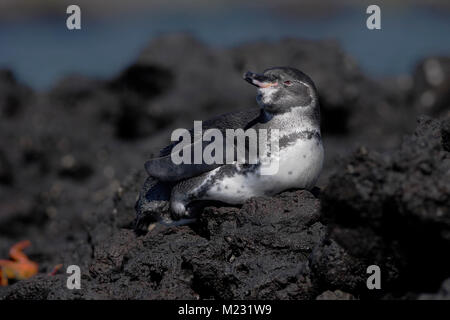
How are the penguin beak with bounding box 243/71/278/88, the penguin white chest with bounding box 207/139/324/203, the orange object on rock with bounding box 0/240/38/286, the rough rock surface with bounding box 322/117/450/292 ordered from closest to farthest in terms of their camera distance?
the rough rock surface with bounding box 322/117/450/292 < the penguin white chest with bounding box 207/139/324/203 < the penguin beak with bounding box 243/71/278/88 < the orange object on rock with bounding box 0/240/38/286

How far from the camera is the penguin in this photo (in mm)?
6562

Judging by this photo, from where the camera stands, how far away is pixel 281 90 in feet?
22.1

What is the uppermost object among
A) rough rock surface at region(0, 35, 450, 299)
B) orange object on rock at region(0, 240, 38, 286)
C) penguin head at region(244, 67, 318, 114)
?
penguin head at region(244, 67, 318, 114)

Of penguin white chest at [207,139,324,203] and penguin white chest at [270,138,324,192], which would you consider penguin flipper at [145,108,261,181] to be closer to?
penguin white chest at [207,139,324,203]

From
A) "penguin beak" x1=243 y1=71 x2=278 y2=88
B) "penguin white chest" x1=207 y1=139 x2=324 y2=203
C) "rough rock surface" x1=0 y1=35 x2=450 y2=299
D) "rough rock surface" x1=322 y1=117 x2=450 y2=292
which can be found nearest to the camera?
"rough rock surface" x1=322 y1=117 x2=450 y2=292

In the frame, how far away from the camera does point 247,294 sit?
18.5ft

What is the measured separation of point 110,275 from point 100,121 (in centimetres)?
1050

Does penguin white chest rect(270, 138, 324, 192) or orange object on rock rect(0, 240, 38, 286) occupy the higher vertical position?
penguin white chest rect(270, 138, 324, 192)

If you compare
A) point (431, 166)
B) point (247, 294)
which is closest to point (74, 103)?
point (247, 294)

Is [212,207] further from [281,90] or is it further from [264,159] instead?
[281,90]

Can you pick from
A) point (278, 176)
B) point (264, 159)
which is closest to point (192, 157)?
point (264, 159)

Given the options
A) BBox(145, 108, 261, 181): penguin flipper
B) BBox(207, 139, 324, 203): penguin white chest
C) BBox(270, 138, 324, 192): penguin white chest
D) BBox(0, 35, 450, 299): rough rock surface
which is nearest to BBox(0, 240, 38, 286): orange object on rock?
BBox(0, 35, 450, 299): rough rock surface
